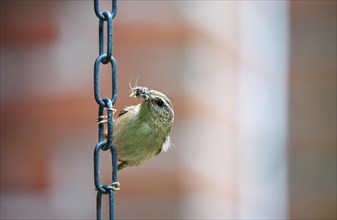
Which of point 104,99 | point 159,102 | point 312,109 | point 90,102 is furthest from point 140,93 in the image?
point 312,109

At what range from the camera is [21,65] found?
2.84 meters

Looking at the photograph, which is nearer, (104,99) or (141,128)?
(104,99)

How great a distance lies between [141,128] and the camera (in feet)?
5.88

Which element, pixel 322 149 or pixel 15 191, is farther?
pixel 322 149

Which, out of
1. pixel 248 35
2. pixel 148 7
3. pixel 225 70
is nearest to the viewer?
pixel 148 7

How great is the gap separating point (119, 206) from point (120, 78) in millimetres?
608

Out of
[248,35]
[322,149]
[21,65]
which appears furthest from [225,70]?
[21,65]

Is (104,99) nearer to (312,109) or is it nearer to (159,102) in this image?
(159,102)

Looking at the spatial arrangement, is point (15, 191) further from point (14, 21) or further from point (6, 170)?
point (14, 21)

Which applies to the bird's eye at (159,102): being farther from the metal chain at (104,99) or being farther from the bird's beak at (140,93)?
the metal chain at (104,99)

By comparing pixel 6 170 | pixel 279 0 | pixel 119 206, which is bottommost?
pixel 119 206

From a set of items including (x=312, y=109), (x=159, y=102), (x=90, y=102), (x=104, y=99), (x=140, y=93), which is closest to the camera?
(x=104, y=99)

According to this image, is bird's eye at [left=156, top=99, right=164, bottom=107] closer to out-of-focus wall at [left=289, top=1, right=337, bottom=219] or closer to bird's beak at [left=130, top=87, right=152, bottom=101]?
bird's beak at [left=130, top=87, right=152, bottom=101]

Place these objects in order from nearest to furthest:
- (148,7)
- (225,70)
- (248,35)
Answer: (148,7), (225,70), (248,35)
